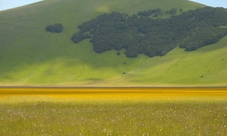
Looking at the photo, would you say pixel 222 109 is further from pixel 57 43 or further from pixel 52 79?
pixel 57 43

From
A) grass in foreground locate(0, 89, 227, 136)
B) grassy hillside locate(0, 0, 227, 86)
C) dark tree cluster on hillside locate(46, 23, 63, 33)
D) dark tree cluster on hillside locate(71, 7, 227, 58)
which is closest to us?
grass in foreground locate(0, 89, 227, 136)

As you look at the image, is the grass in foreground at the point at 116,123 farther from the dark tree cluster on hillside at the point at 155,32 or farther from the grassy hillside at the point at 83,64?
the dark tree cluster on hillside at the point at 155,32

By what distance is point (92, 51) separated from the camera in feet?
550

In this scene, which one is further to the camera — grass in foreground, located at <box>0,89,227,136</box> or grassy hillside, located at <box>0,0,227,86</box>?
grassy hillside, located at <box>0,0,227,86</box>

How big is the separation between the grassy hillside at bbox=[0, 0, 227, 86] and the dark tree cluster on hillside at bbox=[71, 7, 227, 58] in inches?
175

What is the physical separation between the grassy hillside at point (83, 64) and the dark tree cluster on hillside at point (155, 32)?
4442 millimetres

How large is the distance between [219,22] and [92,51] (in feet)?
175

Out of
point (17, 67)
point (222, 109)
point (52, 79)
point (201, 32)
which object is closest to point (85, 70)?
point (52, 79)

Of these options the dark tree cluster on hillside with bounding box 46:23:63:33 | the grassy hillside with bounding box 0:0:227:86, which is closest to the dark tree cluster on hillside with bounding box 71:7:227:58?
the grassy hillside with bounding box 0:0:227:86

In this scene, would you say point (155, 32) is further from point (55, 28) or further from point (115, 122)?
point (115, 122)

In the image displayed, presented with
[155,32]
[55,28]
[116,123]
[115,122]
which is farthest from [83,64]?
[116,123]

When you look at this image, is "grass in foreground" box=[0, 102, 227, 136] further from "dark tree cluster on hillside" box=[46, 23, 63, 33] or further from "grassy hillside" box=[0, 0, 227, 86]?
"dark tree cluster on hillside" box=[46, 23, 63, 33]

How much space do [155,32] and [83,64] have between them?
1568 inches

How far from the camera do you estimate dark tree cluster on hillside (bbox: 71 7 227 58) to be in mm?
163250
